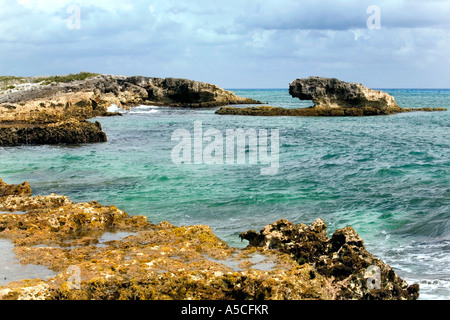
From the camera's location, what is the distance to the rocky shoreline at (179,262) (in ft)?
21.5

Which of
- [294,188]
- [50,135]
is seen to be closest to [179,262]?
[294,188]

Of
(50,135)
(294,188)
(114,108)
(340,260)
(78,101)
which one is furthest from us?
(114,108)

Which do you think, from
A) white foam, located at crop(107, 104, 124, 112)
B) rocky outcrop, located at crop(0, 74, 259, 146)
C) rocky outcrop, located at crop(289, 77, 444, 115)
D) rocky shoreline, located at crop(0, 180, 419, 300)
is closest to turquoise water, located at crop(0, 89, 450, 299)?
rocky shoreline, located at crop(0, 180, 419, 300)

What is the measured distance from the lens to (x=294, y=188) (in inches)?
681

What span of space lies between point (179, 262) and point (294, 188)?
404 inches

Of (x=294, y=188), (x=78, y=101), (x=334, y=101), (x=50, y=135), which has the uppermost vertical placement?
(x=334, y=101)

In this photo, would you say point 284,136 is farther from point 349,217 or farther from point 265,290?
point 265,290

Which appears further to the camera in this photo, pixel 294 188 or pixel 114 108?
pixel 114 108

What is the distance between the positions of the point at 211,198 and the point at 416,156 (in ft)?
49.3

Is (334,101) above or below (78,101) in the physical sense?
above

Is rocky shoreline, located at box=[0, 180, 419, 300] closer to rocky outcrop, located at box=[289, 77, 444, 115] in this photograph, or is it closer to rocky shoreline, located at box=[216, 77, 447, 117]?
rocky shoreline, located at box=[216, 77, 447, 117]

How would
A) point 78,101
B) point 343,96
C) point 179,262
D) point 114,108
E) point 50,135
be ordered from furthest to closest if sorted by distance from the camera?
point 114,108
point 343,96
point 78,101
point 50,135
point 179,262

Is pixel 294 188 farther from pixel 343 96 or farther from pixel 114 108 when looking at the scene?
pixel 114 108
